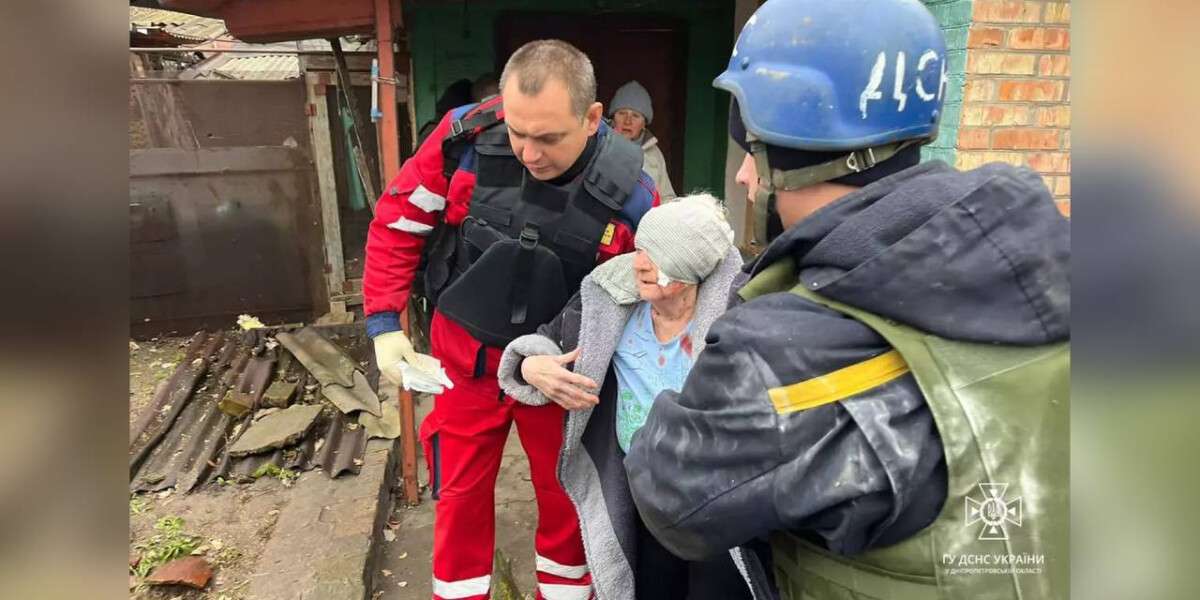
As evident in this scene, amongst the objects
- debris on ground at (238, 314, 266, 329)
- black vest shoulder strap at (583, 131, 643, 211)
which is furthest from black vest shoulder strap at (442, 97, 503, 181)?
debris on ground at (238, 314, 266, 329)

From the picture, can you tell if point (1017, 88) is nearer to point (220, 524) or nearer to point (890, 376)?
point (890, 376)

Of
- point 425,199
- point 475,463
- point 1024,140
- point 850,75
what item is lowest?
point 475,463

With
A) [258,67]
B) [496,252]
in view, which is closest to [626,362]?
[496,252]

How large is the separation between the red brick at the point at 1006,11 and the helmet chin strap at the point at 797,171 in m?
1.83

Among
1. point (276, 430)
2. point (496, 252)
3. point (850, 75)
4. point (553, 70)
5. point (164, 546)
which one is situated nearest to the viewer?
point (850, 75)

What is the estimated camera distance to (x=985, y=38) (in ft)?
8.68

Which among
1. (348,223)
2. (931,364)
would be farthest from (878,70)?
(348,223)

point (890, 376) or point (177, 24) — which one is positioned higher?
point (177, 24)

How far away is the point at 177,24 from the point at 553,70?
9950mm

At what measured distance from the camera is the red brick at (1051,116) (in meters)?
2.74
